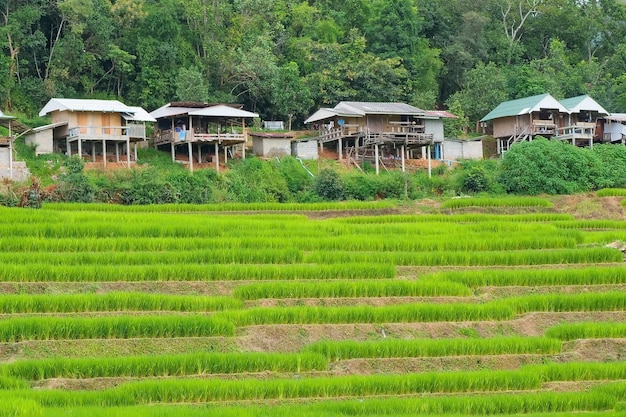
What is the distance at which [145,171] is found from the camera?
126 ft

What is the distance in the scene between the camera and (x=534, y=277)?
83.1ft

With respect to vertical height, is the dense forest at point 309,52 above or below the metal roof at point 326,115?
above

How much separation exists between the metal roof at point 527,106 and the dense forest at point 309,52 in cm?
264

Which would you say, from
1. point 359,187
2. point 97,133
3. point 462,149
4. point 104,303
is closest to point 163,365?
point 104,303

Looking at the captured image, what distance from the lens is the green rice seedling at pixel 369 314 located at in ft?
71.4

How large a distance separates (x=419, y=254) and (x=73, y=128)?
777 inches

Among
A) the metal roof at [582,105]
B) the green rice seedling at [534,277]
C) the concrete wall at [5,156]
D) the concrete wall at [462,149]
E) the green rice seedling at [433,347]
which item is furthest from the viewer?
the metal roof at [582,105]

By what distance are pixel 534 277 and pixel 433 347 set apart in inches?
227

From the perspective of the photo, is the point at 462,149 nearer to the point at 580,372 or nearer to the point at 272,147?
the point at 272,147

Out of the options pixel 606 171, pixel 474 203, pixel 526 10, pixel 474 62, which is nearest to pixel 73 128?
pixel 474 203

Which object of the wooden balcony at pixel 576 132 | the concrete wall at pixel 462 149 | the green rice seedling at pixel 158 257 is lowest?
the green rice seedling at pixel 158 257

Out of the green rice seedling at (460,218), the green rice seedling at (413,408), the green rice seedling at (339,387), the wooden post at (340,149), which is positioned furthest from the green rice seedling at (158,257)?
the wooden post at (340,149)

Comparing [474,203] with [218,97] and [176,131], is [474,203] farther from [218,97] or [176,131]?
[218,97]

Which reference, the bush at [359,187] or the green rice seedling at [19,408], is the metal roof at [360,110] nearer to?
the bush at [359,187]
